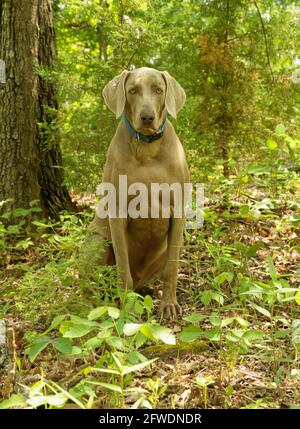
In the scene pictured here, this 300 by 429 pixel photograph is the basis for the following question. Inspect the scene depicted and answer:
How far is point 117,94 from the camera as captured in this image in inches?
155

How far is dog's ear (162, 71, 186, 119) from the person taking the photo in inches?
154

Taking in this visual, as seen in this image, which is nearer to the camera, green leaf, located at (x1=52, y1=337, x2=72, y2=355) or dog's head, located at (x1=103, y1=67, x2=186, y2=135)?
green leaf, located at (x1=52, y1=337, x2=72, y2=355)

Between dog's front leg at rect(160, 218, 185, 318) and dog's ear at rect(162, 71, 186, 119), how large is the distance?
779mm

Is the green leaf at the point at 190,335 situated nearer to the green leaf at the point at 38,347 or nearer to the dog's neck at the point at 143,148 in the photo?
the green leaf at the point at 38,347

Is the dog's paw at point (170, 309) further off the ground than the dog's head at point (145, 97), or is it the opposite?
the dog's head at point (145, 97)

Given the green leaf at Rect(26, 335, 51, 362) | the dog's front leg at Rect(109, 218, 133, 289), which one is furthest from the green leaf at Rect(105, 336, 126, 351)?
the dog's front leg at Rect(109, 218, 133, 289)

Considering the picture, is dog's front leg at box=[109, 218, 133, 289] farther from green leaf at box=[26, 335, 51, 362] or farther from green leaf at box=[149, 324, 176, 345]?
green leaf at box=[149, 324, 176, 345]

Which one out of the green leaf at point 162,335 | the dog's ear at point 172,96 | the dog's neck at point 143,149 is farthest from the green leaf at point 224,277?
the dog's ear at point 172,96

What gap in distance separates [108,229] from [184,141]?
141 centimetres

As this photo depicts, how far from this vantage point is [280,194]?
17.7 feet

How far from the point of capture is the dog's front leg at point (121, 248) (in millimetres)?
3963

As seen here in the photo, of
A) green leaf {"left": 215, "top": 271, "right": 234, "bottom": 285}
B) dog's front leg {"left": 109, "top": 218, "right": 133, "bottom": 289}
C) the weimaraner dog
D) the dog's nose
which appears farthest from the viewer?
dog's front leg {"left": 109, "top": 218, "right": 133, "bottom": 289}

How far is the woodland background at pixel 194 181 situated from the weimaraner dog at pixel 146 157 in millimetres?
266

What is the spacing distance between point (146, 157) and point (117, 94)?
1.59ft
